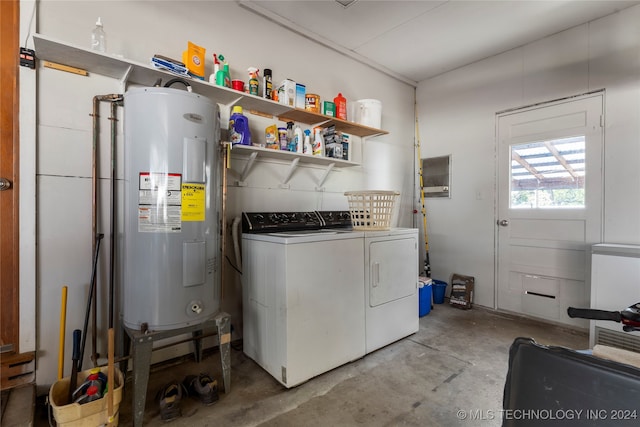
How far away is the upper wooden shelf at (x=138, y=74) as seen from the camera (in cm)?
155

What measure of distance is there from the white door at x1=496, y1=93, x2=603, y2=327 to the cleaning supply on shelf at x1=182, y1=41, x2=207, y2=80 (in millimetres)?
3005

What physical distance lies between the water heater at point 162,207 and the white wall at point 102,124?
424 mm

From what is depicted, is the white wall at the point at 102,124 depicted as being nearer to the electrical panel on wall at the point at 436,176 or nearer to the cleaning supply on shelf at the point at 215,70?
the cleaning supply on shelf at the point at 215,70

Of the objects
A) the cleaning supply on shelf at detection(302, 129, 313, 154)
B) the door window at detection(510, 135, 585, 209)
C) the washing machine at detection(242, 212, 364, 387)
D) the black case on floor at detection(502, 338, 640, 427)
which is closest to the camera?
the black case on floor at detection(502, 338, 640, 427)

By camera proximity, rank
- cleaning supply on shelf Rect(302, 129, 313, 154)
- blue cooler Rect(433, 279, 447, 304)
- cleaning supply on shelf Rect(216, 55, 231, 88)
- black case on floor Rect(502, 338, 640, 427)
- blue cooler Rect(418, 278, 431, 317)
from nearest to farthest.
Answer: black case on floor Rect(502, 338, 640, 427) < cleaning supply on shelf Rect(216, 55, 231, 88) < cleaning supply on shelf Rect(302, 129, 313, 154) < blue cooler Rect(418, 278, 431, 317) < blue cooler Rect(433, 279, 447, 304)

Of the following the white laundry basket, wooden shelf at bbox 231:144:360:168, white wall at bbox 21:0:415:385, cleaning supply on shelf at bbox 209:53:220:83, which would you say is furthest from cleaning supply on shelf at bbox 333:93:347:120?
cleaning supply on shelf at bbox 209:53:220:83

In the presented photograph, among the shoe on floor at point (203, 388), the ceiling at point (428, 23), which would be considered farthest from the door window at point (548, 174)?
the shoe on floor at point (203, 388)

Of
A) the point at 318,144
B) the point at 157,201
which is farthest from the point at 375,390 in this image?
the point at 318,144

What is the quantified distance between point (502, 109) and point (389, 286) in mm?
2366

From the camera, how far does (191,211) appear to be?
1.59 metres

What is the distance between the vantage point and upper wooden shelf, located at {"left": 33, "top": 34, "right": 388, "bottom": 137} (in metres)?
1.55

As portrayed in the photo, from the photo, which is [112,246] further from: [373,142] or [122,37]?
[373,142]

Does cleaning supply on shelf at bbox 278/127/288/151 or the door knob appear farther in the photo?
cleaning supply on shelf at bbox 278/127/288/151

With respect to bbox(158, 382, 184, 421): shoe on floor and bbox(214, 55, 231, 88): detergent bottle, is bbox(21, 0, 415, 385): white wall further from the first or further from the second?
bbox(158, 382, 184, 421): shoe on floor
